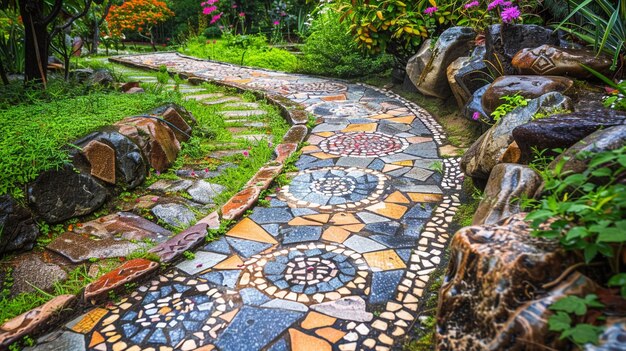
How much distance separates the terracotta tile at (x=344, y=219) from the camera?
291 centimetres

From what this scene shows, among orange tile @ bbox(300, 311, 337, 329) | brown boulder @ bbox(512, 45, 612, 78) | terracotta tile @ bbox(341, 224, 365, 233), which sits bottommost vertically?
orange tile @ bbox(300, 311, 337, 329)

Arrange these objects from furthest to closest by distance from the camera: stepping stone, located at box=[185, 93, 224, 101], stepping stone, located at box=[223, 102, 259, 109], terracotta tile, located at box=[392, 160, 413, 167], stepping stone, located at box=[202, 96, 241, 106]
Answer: stepping stone, located at box=[185, 93, 224, 101]
stepping stone, located at box=[202, 96, 241, 106]
stepping stone, located at box=[223, 102, 259, 109]
terracotta tile, located at box=[392, 160, 413, 167]

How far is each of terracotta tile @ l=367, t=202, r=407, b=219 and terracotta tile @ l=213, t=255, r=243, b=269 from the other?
99 centimetres

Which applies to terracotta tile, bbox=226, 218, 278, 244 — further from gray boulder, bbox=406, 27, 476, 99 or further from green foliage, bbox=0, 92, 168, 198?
gray boulder, bbox=406, 27, 476, 99

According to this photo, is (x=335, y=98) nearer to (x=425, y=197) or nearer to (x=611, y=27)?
(x=425, y=197)

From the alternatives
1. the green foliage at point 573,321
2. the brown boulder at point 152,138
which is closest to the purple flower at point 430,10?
the brown boulder at point 152,138

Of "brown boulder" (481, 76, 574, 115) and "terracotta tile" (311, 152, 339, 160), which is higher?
"brown boulder" (481, 76, 574, 115)

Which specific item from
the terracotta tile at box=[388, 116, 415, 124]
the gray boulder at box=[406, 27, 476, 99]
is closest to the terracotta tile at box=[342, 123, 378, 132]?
the terracotta tile at box=[388, 116, 415, 124]

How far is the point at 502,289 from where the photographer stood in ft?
4.68

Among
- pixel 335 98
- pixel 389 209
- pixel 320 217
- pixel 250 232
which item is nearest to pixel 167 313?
pixel 250 232

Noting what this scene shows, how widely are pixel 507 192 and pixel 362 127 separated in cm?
278

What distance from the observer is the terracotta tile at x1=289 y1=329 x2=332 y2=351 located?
74.1 inches

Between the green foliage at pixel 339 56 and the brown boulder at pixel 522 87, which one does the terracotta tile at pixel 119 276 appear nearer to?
the brown boulder at pixel 522 87

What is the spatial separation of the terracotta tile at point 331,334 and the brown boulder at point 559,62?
2.73m
